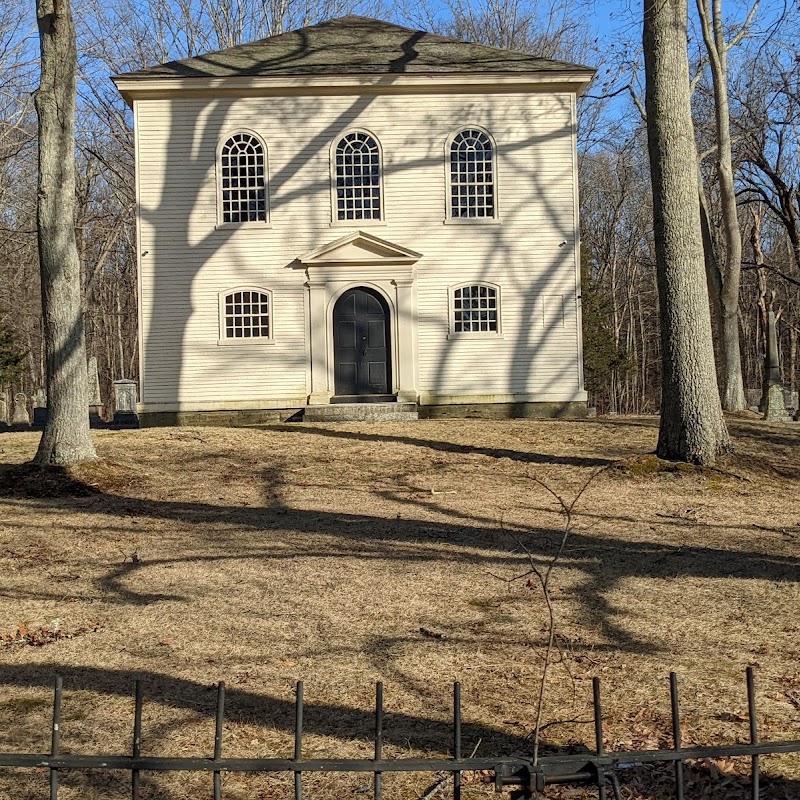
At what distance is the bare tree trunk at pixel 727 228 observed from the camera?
22516mm

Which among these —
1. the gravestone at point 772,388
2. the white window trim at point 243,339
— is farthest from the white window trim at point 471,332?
the gravestone at point 772,388

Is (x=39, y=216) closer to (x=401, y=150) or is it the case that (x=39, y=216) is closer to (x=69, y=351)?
(x=69, y=351)

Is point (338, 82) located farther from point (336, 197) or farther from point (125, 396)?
point (125, 396)

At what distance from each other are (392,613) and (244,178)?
16753mm

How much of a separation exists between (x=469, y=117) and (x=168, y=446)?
11.1m

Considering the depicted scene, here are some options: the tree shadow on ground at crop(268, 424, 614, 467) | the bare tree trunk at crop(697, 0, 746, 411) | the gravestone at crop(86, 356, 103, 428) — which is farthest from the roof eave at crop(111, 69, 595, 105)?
the gravestone at crop(86, 356, 103, 428)

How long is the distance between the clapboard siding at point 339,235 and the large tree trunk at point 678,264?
913cm

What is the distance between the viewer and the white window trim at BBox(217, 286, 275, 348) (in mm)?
21281

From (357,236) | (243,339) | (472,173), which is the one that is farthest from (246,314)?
(472,173)

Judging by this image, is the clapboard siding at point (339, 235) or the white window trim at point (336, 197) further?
the white window trim at point (336, 197)

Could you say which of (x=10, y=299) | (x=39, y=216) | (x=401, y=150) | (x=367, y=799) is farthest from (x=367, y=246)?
(x=10, y=299)

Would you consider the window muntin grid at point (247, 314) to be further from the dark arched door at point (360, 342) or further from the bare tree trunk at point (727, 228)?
the bare tree trunk at point (727, 228)

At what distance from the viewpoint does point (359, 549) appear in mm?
8445

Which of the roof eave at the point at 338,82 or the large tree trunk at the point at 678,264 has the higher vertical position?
the roof eave at the point at 338,82
